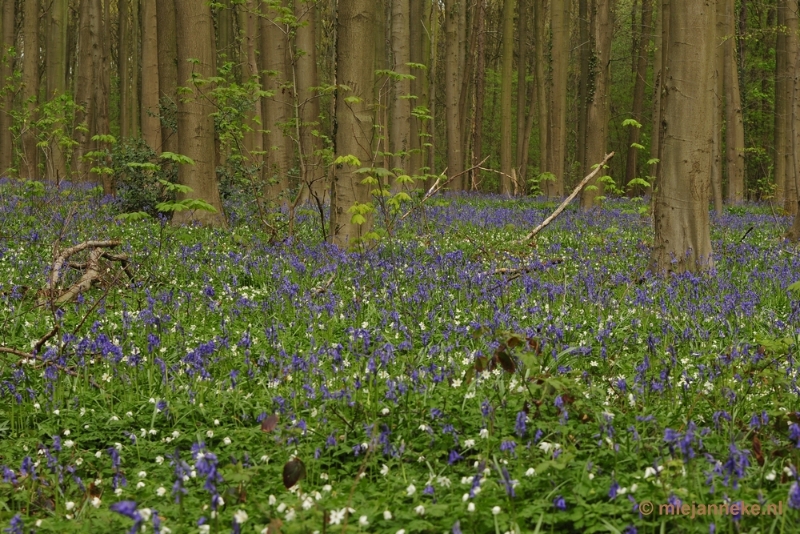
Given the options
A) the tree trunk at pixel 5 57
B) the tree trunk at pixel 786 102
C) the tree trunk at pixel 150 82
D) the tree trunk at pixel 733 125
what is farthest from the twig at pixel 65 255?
the tree trunk at pixel 733 125

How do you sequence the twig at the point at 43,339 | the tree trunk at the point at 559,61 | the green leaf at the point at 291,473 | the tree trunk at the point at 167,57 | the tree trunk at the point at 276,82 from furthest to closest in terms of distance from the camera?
the tree trunk at the point at 559,61, the tree trunk at the point at 276,82, the tree trunk at the point at 167,57, the twig at the point at 43,339, the green leaf at the point at 291,473

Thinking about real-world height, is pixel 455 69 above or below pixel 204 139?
above

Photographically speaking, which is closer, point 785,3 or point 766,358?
point 766,358

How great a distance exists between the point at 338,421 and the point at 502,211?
46.8 ft

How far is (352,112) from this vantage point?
34.1ft

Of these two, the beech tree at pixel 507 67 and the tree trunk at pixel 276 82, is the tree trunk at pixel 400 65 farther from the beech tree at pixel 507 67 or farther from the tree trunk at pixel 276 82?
the beech tree at pixel 507 67

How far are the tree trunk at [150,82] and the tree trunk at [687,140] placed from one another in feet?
39.8

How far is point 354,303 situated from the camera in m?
6.94

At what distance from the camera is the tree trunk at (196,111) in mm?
11773

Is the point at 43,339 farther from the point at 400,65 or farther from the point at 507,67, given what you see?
the point at 507,67

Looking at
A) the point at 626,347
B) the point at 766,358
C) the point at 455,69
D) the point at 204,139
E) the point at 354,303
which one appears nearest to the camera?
the point at 766,358

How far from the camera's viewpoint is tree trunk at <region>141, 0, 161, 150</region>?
17312 mm

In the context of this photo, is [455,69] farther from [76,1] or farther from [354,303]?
[76,1]

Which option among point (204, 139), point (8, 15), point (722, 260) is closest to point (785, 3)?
point (722, 260)
